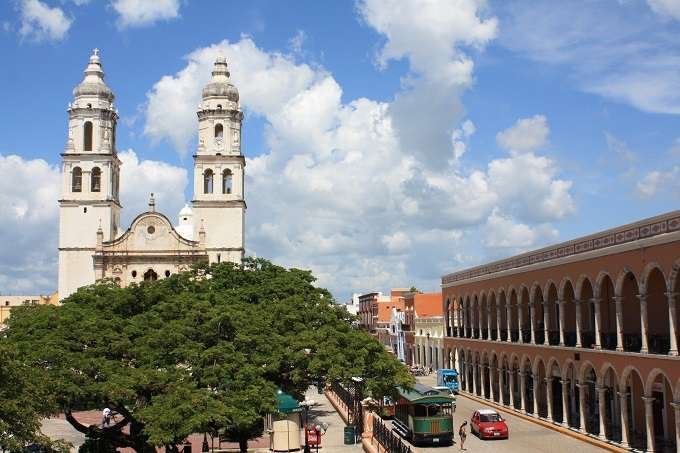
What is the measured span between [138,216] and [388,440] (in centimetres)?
4016

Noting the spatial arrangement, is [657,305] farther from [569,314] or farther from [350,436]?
[350,436]

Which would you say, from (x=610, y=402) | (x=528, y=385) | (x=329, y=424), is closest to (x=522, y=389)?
(x=528, y=385)

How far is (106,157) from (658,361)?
47.5 m

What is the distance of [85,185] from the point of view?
63625 millimetres

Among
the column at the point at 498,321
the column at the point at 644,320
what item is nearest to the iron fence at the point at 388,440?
the column at the point at 644,320

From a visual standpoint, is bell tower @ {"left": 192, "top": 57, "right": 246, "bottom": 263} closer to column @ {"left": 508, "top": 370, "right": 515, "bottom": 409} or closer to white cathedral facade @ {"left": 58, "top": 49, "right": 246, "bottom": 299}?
white cathedral facade @ {"left": 58, "top": 49, "right": 246, "bottom": 299}

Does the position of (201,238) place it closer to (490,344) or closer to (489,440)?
(490,344)

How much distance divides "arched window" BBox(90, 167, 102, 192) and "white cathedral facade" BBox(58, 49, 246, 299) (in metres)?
0.08

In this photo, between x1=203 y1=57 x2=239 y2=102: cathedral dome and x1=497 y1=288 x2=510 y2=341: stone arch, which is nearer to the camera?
x1=497 y1=288 x2=510 y2=341: stone arch

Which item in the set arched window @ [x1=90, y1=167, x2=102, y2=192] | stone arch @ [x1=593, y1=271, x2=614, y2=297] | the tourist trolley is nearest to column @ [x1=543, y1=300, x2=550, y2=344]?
stone arch @ [x1=593, y1=271, x2=614, y2=297]

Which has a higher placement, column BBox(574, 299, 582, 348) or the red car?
column BBox(574, 299, 582, 348)

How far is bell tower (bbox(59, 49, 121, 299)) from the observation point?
6316cm

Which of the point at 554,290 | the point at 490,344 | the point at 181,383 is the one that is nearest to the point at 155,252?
the point at 490,344

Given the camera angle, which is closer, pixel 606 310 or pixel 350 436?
pixel 350 436
